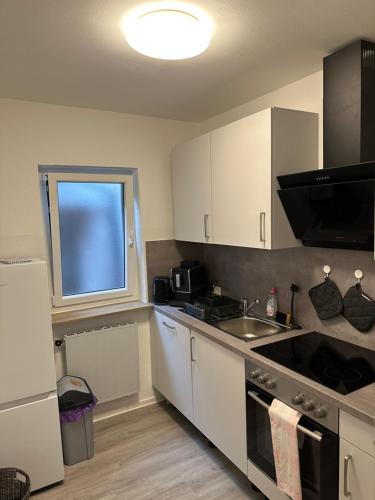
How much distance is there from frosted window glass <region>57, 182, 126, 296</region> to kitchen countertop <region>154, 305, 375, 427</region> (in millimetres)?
657

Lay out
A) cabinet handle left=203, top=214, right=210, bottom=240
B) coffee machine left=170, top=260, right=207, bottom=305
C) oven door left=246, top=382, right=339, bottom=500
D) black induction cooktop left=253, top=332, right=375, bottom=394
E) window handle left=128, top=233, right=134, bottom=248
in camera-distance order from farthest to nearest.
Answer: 1. window handle left=128, top=233, right=134, bottom=248
2. coffee machine left=170, top=260, right=207, bottom=305
3. cabinet handle left=203, top=214, right=210, bottom=240
4. black induction cooktop left=253, top=332, right=375, bottom=394
5. oven door left=246, top=382, right=339, bottom=500

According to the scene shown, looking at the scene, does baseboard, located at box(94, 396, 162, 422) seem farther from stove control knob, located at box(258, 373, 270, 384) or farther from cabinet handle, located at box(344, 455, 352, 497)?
cabinet handle, located at box(344, 455, 352, 497)

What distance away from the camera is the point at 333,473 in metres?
1.35

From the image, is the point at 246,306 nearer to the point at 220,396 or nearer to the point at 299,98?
the point at 220,396

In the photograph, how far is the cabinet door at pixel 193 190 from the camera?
2361 millimetres

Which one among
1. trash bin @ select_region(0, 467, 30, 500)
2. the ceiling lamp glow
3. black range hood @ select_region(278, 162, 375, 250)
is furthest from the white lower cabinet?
the ceiling lamp glow

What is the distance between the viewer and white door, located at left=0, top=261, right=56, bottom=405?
Answer: 184cm

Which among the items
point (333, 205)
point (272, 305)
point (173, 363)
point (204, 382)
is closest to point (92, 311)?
point (173, 363)

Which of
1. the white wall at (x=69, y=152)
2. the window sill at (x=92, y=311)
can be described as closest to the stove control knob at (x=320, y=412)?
the window sill at (x=92, y=311)

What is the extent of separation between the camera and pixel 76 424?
7.26ft

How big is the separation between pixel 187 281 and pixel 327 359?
1.24 metres

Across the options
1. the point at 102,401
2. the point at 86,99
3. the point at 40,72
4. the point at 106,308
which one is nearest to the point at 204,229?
the point at 106,308

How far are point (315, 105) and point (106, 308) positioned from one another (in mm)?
1985

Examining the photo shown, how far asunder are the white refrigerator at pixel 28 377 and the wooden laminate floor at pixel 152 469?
23 centimetres
